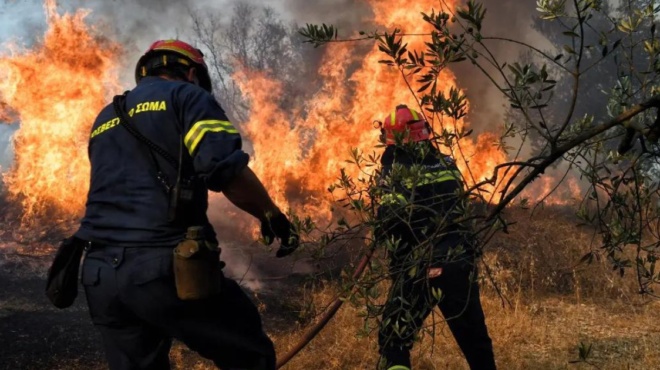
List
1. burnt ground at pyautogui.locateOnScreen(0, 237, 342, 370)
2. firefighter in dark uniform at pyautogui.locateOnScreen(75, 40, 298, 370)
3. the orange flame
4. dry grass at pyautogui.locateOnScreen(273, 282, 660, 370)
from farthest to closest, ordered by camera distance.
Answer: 1. the orange flame
2. burnt ground at pyautogui.locateOnScreen(0, 237, 342, 370)
3. dry grass at pyautogui.locateOnScreen(273, 282, 660, 370)
4. firefighter in dark uniform at pyautogui.locateOnScreen(75, 40, 298, 370)

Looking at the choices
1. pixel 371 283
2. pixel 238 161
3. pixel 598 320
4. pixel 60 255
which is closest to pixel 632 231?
pixel 371 283

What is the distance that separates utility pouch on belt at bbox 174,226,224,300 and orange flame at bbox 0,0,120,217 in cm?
978

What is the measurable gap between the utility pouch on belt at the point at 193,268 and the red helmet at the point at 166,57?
3.37ft

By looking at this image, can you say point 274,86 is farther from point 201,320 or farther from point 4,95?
point 201,320

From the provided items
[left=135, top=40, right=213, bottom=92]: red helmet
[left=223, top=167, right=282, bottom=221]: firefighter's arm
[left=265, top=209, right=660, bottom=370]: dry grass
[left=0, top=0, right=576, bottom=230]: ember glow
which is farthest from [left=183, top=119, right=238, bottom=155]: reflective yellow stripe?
[left=0, top=0, right=576, bottom=230]: ember glow

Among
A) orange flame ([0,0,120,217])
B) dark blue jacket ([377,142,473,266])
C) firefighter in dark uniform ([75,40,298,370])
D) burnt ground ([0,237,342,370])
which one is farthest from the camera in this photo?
orange flame ([0,0,120,217])

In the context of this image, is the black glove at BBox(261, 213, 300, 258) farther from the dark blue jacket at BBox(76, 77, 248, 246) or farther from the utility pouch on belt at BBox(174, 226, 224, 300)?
the utility pouch on belt at BBox(174, 226, 224, 300)

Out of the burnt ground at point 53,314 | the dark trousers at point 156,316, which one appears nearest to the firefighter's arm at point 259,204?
the burnt ground at point 53,314

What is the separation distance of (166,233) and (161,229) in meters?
0.03

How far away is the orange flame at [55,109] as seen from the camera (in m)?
10.7

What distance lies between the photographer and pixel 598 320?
21.3ft

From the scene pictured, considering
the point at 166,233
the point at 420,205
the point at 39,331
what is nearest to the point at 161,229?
the point at 166,233

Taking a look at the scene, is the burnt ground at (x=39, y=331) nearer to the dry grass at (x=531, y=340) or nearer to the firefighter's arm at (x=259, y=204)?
the dry grass at (x=531, y=340)

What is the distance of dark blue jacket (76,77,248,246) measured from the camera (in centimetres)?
238
